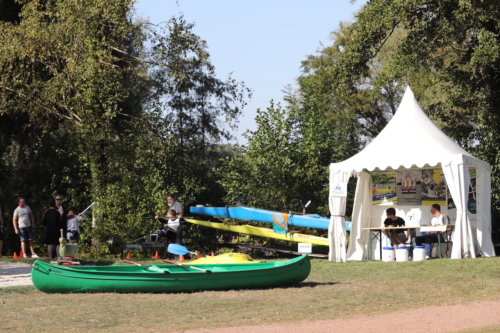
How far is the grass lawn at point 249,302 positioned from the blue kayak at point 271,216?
4910mm

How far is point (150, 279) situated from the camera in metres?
11.4

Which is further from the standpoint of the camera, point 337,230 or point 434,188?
point 434,188

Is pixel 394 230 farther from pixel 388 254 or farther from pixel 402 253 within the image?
pixel 402 253

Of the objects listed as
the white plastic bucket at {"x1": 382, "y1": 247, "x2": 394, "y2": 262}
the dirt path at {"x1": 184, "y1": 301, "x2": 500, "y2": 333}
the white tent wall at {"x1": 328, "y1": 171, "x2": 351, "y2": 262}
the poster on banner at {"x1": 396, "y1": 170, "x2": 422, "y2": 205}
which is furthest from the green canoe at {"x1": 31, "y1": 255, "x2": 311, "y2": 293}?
the poster on banner at {"x1": 396, "y1": 170, "x2": 422, "y2": 205}

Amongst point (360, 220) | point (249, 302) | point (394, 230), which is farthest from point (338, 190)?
point (249, 302)

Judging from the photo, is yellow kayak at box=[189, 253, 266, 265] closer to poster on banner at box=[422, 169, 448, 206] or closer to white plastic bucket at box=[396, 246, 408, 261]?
white plastic bucket at box=[396, 246, 408, 261]

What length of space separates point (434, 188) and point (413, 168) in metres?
0.75

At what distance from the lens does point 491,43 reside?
18641 millimetres

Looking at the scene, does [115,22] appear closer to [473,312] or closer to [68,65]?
[68,65]

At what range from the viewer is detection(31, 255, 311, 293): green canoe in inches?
448

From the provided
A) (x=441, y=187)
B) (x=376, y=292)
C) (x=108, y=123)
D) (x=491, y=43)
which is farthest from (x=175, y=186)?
(x=376, y=292)

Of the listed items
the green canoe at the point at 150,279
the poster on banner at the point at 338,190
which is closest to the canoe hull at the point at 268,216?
the poster on banner at the point at 338,190

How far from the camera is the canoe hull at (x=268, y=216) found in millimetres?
18364

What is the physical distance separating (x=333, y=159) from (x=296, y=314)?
14167 millimetres
